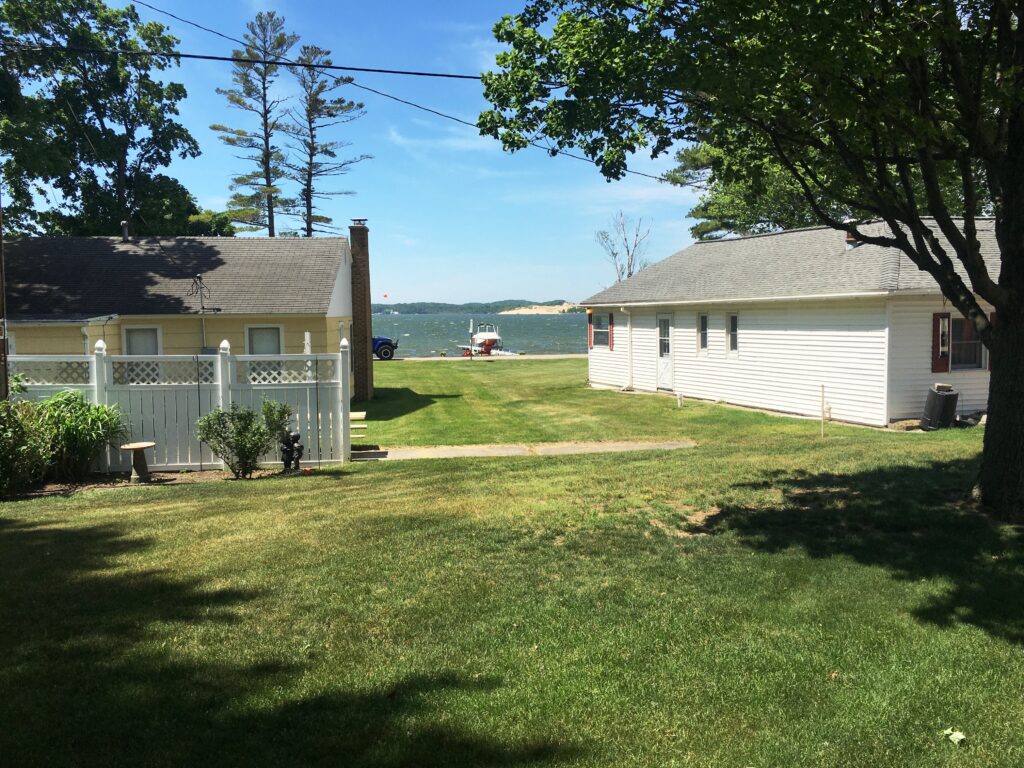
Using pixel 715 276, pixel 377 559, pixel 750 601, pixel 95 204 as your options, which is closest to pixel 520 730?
pixel 750 601

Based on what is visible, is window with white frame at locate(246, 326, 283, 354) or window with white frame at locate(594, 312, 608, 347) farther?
window with white frame at locate(594, 312, 608, 347)

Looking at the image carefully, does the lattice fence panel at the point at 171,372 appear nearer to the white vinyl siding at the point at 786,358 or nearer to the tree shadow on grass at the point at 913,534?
the tree shadow on grass at the point at 913,534

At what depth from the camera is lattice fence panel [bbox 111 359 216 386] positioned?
38.8 feet

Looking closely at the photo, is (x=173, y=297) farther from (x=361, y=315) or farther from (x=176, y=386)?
(x=176, y=386)

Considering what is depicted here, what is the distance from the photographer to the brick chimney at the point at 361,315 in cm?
2322

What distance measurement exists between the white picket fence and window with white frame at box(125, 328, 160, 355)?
682cm

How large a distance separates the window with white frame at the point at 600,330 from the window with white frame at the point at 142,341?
571 inches

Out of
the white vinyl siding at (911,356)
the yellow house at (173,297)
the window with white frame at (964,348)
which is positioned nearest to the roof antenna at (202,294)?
the yellow house at (173,297)

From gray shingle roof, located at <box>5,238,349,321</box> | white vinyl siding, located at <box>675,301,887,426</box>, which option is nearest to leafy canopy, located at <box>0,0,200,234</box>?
gray shingle roof, located at <box>5,238,349,321</box>

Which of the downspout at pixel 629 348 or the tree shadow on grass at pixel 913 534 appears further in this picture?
the downspout at pixel 629 348

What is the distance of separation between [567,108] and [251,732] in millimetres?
6865

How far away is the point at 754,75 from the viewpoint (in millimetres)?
6715

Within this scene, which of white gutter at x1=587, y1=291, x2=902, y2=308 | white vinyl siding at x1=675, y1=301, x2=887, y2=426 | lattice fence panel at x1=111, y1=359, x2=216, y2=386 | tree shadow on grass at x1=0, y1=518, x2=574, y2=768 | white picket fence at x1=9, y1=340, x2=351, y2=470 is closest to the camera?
tree shadow on grass at x1=0, y1=518, x2=574, y2=768

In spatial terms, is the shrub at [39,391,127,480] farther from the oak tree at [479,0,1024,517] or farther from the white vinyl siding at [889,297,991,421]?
the white vinyl siding at [889,297,991,421]
